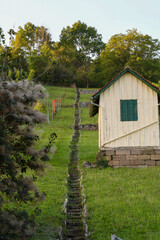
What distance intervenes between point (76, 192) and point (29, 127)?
21.4ft

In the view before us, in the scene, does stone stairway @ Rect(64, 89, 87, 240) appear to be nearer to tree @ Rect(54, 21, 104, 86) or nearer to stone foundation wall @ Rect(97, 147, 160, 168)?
stone foundation wall @ Rect(97, 147, 160, 168)

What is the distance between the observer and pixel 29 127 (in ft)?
30.6

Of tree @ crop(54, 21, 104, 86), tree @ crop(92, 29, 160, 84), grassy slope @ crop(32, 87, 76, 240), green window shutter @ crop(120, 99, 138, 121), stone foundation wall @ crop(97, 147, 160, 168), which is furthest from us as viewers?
tree @ crop(54, 21, 104, 86)

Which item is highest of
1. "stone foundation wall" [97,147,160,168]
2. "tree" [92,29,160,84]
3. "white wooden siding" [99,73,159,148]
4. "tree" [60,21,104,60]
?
"tree" [60,21,104,60]

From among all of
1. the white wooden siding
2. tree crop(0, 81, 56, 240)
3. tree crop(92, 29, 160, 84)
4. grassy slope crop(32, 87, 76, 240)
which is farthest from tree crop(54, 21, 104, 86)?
tree crop(0, 81, 56, 240)

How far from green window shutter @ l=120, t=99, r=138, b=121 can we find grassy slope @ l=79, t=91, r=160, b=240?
10.9ft

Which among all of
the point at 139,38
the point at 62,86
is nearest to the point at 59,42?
the point at 62,86

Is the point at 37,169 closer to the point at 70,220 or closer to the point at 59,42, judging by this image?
the point at 70,220

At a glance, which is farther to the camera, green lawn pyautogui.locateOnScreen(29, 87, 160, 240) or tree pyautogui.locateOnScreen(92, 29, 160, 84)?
tree pyautogui.locateOnScreen(92, 29, 160, 84)

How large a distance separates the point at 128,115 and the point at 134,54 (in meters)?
43.7

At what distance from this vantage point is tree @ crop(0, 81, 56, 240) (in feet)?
27.2

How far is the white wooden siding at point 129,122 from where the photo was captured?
20094 mm

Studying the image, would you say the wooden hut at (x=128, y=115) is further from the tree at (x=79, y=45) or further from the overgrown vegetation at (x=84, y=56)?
the tree at (x=79, y=45)

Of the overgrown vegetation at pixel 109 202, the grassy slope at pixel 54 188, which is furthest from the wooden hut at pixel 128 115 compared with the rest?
the grassy slope at pixel 54 188
